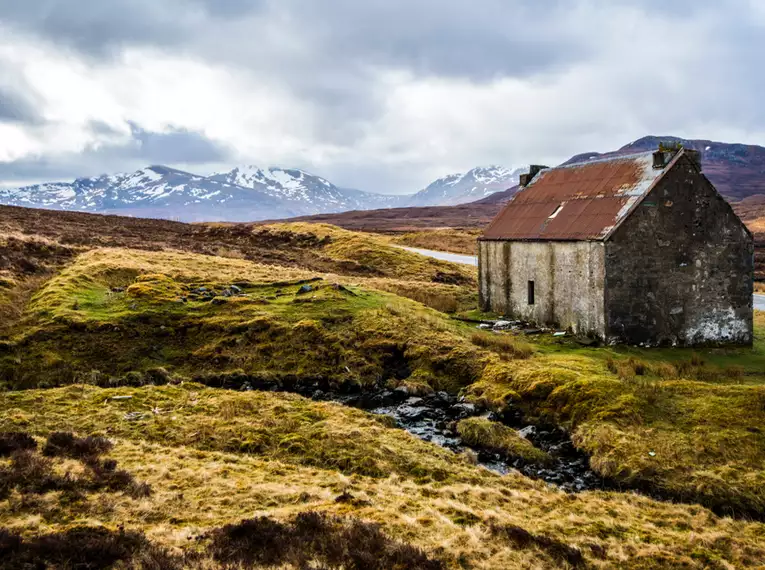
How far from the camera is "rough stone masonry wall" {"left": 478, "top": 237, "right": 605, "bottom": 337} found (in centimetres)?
2906

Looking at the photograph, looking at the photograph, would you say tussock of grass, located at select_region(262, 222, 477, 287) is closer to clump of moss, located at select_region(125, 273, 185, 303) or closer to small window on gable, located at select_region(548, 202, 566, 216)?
small window on gable, located at select_region(548, 202, 566, 216)

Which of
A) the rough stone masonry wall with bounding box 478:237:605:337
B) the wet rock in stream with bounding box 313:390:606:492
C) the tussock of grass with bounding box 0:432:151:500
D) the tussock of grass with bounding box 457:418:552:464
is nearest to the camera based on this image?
the tussock of grass with bounding box 0:432:151:500

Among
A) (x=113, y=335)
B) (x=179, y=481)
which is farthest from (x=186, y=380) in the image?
(x=179, y=481)

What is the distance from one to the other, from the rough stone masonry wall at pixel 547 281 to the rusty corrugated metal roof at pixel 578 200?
71cm

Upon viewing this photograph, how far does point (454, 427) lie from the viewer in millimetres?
19938

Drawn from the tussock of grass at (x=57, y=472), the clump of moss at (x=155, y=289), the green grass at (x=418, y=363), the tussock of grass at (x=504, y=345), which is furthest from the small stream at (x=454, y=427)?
the clump of moss at (x=155, y=289)

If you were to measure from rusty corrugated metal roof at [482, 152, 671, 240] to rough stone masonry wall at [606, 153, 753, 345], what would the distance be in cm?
111

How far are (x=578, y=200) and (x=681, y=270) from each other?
6716 mm

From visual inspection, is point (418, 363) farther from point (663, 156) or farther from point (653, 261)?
point (663, 156)

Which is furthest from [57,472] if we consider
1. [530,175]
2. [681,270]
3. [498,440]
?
[530,175]

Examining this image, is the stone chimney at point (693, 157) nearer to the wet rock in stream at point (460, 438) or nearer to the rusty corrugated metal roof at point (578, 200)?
the rusty corrugated metal roof at point (578, 200)

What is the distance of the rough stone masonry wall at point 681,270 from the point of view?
93.2 feet

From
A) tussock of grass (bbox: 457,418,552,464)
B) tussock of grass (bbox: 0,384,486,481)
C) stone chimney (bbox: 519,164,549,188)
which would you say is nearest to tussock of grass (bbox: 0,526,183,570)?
tussock of grass (bbox: 0,384,486,481)

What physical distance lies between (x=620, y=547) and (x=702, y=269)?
21493 mm
